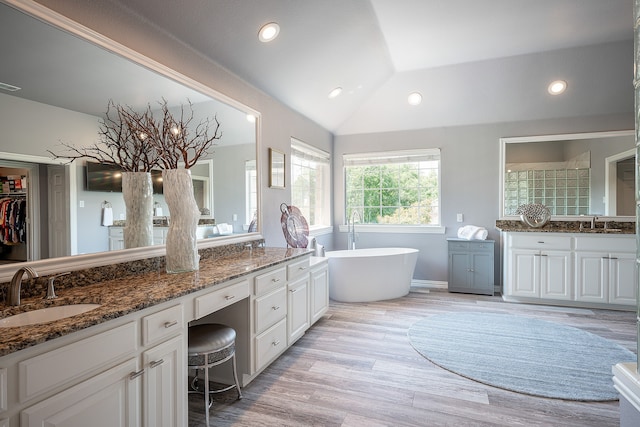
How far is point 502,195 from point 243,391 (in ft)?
14.1

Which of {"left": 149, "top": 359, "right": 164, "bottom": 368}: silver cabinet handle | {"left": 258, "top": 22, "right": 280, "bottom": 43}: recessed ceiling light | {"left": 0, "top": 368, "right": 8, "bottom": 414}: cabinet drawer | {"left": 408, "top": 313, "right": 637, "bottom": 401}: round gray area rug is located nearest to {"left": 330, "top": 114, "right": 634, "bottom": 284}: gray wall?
{"left": 408, "top": 313, "right": 637, "bottom": 401}: round gray area rug

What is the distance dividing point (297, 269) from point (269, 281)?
47 centimetres

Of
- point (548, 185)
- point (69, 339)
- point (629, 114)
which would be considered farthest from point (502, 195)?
point (69, 339)

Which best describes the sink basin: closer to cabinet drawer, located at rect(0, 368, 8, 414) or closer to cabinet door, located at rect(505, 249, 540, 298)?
cabinet drawer, located at rect(0, 368, 8, 414)

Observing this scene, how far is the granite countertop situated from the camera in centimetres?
106

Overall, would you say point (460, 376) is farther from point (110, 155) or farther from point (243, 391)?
point (110, 155)

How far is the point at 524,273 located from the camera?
4254mm

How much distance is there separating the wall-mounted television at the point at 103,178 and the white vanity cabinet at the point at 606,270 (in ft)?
15.6

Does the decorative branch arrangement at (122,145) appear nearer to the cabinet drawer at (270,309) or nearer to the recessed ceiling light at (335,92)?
the cabinet drawer at (270,309)

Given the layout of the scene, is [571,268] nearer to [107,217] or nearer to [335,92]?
[335,92]

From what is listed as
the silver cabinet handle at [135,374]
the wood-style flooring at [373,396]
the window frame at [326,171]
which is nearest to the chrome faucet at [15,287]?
the silver cabinet handle at [135,374]

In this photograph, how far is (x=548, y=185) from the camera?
4645 millimetres

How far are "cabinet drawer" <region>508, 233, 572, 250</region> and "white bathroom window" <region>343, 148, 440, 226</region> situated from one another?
3.81 ft

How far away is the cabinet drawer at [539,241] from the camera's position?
13.4ft
